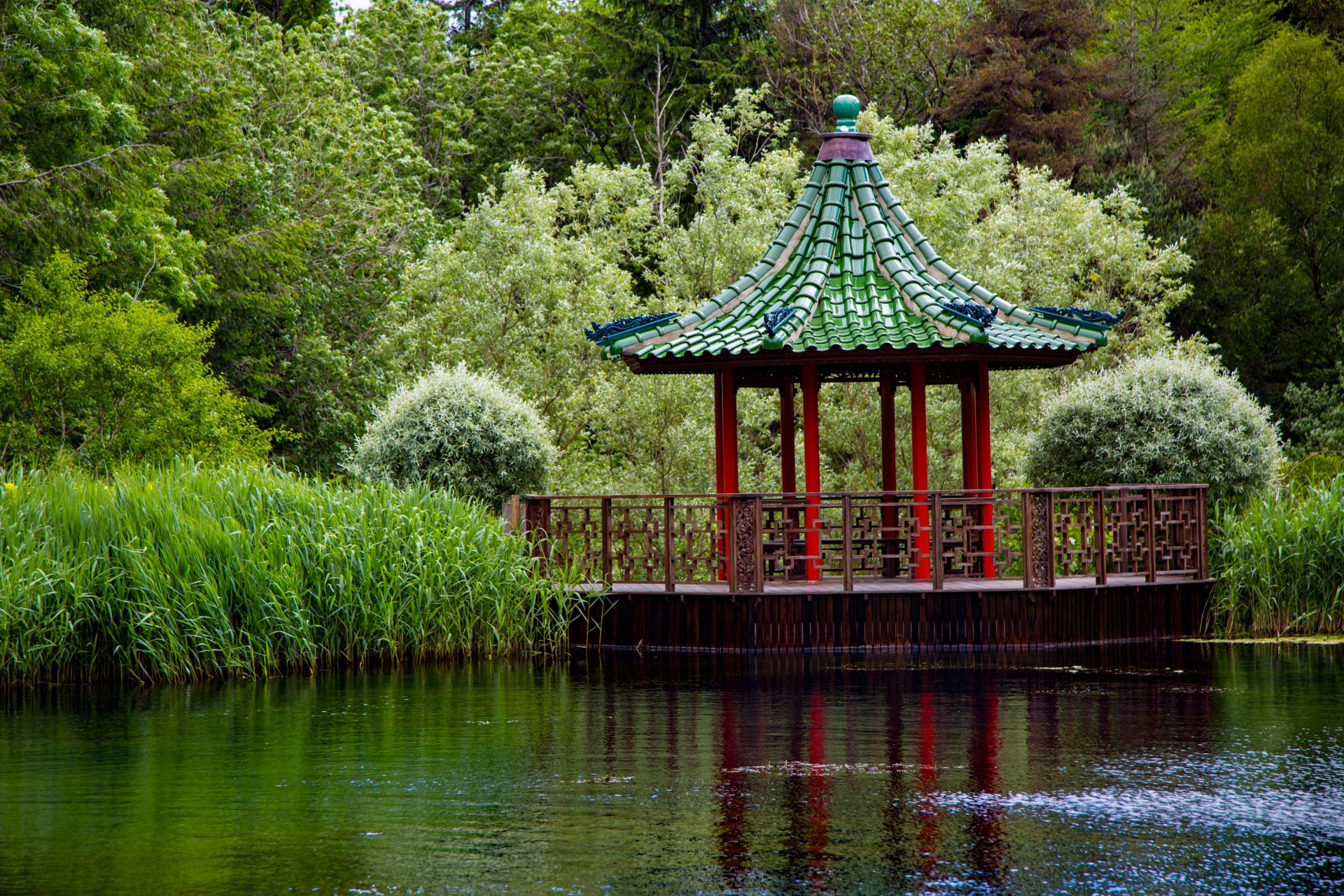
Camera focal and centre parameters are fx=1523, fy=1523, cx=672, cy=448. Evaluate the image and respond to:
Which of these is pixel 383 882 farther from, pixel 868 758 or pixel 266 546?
pixel 266 546

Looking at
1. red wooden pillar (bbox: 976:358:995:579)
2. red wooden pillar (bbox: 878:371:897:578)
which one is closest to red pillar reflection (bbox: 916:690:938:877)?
red wooden pillar (bbox: 976:358:995:579)

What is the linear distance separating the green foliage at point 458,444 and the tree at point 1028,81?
57.4 ft

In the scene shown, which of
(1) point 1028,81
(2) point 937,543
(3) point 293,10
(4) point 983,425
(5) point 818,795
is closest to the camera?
(5) point 818,795

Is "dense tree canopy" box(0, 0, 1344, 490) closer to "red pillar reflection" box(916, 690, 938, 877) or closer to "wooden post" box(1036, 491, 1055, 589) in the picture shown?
"wooden post" box(1036, 491, 1055, 589)

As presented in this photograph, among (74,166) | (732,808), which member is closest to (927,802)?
(732,808)

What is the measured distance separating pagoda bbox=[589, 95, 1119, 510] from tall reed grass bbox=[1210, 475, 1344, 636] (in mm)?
2344

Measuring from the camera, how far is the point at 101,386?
58.4 ft

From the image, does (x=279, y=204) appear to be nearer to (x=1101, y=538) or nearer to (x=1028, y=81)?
(x=1101, y=538)

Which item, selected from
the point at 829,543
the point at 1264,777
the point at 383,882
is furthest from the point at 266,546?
the point at 1264,777

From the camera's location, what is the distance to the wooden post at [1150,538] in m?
14.1

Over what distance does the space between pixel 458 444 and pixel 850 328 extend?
4.18 m

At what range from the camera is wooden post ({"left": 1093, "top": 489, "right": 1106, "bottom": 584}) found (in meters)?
13.9

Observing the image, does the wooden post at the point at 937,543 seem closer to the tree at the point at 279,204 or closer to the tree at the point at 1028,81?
the tree at the point at 279,204

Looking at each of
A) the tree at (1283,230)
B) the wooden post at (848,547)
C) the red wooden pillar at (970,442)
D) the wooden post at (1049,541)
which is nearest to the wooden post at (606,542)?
the wooden post at (848,547)
